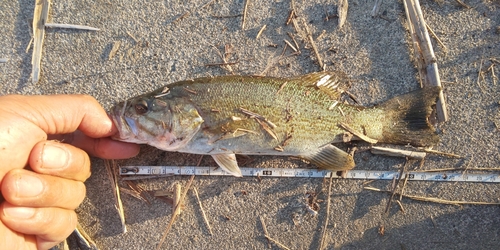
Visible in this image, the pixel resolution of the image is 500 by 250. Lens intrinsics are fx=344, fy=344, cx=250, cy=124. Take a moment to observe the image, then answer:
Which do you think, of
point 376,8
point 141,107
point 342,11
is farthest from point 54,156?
point 376,8

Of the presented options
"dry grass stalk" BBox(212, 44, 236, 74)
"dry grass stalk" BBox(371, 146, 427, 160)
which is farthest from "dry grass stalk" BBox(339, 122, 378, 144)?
"dry grass stalk" BBox(212, 44, 236, 74)

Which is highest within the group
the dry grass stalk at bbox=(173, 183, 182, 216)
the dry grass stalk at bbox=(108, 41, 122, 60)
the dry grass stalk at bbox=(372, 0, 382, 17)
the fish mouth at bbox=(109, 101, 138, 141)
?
the dry grass stalk at bbox=(372, 0, 382, 17)

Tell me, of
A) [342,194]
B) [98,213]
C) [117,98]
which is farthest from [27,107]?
[342,194]

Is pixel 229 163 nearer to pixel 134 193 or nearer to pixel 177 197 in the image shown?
pixel 177 197

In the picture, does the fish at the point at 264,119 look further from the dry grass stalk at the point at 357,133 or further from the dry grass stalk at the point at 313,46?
the dry grass stalk at the point at 313,46

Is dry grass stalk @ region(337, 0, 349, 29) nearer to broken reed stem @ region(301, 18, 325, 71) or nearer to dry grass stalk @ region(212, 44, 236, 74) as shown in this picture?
broken reed stem @ region(301, 18, 325, 71)
